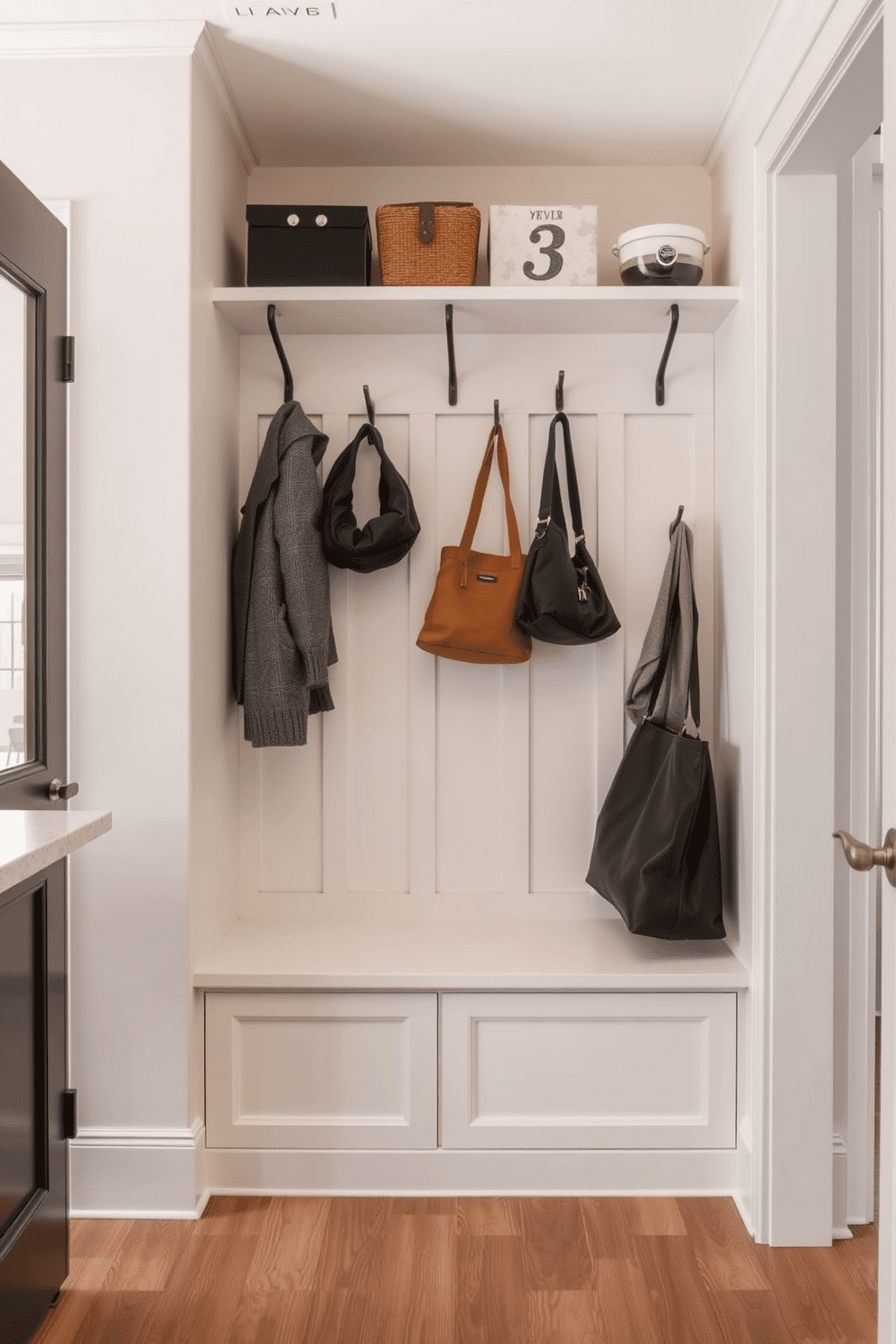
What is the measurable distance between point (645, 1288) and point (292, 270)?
2.25 metres

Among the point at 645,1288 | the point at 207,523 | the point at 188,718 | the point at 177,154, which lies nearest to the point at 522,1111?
the point at 645,1288

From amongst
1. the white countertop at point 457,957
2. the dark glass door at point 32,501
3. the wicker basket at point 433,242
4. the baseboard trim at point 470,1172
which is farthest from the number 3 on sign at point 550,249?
the baseboard trim at point 470,1172

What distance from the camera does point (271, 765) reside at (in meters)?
2.69

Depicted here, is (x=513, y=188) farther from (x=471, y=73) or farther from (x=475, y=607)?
(x=475, y=607)

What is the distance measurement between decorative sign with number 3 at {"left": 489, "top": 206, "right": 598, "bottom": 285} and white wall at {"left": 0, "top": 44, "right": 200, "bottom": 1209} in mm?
736

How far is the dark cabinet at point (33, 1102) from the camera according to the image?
68.1 inches

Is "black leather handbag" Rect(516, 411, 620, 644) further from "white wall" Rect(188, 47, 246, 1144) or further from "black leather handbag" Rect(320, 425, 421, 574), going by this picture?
"white wall" Rect(188, 47, 246, 1144)

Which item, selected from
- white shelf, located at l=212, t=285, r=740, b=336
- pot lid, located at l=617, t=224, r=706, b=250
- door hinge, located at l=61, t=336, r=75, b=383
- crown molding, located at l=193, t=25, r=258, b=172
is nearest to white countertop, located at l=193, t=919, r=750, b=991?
door hinge, located at l=61, t=336, r=75, b=383

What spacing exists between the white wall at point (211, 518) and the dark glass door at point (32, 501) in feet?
0.87

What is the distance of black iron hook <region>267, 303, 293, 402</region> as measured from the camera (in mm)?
2398

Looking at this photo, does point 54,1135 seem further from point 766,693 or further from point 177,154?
point 177,154

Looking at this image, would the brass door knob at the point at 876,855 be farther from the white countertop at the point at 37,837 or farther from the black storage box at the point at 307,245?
the black storage box at the point at 307,245

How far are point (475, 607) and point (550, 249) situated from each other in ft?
2.81

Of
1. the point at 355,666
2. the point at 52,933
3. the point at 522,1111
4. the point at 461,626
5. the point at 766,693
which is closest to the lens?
the point at 52,933
